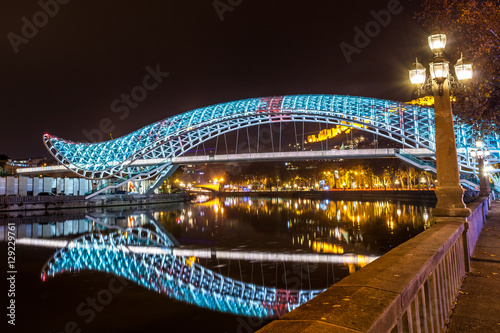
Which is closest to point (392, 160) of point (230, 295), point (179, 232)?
point (179, 232)

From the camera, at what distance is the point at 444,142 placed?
8.50 meters

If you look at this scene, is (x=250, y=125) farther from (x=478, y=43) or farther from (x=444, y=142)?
(x=444, y=142)

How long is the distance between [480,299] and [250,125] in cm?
5428

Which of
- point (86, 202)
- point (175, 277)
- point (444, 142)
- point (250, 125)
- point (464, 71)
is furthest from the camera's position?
point (250, 125)

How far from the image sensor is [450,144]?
8.43 meters

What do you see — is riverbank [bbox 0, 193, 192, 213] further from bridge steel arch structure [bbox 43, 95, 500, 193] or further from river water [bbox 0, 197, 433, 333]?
river water [bbox 0, 197, 433, 333]

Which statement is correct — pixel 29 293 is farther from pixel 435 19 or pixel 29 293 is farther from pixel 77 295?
pixel 435 19

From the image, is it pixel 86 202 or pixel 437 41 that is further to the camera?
pixel 86 202

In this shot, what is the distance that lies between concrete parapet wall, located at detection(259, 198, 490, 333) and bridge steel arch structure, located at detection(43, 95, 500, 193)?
4858cm

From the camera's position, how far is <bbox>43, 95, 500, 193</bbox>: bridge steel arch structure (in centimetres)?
5238

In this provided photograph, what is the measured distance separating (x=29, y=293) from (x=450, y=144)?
11.5 meters

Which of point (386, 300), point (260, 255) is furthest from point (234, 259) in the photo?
point (386, 300)

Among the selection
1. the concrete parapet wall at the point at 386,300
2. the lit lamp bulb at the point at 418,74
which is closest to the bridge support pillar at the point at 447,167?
the lit lamp bulb at the point at 418,74

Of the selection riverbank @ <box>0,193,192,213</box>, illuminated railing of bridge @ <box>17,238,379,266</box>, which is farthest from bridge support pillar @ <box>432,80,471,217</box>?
riverbank @ <box>0,193,192,213</box>
